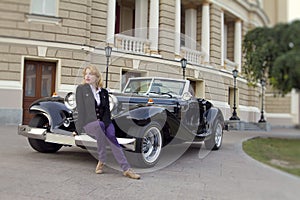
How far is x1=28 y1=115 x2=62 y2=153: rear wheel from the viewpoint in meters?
5.16

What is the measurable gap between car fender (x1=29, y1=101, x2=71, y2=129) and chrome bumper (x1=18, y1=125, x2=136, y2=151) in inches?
8.9

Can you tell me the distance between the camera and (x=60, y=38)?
11.7 metres

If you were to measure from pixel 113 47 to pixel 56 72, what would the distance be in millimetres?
7784

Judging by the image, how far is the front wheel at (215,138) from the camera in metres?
6.31

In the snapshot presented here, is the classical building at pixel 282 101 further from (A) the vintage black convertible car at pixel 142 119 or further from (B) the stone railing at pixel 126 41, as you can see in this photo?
(B) the stone railing at pixel 126 41

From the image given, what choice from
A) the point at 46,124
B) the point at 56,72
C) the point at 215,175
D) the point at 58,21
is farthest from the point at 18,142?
the point at 56,72

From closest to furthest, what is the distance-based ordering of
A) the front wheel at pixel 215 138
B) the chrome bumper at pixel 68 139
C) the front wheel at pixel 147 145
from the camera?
the chrome bumper at pixel 68 139, the front wheel at pixel 147 145, the front wheel at pixel 215 138

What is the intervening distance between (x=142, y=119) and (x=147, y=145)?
1.59 feet

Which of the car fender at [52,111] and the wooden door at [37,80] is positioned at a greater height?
the wooden door at [37,80]

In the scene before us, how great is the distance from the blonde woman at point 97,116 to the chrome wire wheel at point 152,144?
1.70ft

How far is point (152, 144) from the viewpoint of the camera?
4.67 m

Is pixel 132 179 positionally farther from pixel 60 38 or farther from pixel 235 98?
pixel 60 38

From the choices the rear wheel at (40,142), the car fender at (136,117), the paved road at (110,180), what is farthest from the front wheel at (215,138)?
the rear wheel at (40,142)

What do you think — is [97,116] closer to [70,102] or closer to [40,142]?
[70,102]
